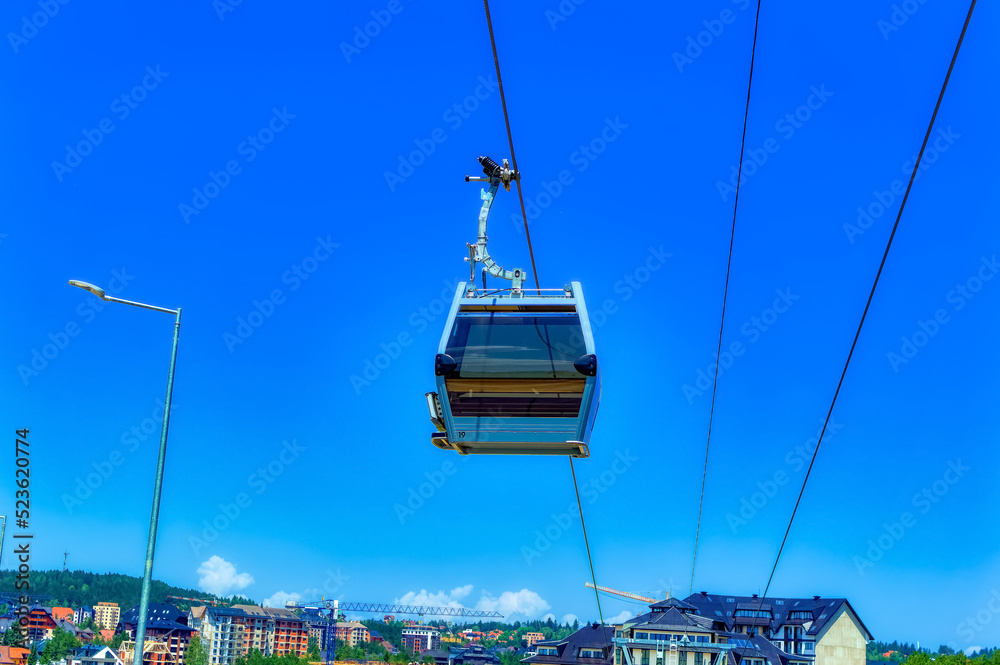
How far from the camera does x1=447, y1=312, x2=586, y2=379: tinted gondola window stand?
50.3 feet

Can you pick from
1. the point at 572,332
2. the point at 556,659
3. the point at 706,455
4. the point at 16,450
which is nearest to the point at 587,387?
the point at 572,332

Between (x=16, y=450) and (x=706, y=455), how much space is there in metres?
18.9

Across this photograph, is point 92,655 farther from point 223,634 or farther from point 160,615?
point 223,634

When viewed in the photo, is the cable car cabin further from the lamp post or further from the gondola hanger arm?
the lamp post

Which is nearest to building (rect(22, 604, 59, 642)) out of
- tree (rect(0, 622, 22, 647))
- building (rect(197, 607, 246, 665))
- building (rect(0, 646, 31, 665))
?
building (rect(197, 607, 246, 665))

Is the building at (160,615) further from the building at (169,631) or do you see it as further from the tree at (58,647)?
the tree at (58,647)

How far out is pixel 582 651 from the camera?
342ft

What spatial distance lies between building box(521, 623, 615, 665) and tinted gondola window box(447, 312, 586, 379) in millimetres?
89692

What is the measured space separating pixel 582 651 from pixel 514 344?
312ft

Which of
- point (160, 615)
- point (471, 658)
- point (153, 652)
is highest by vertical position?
point (160, 615)

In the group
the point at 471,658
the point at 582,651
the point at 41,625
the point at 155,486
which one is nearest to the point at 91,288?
the point at 155,486

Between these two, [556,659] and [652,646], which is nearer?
[652,646]

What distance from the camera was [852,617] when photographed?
11438cm

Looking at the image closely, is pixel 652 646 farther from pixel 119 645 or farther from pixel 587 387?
pixel 119 645
